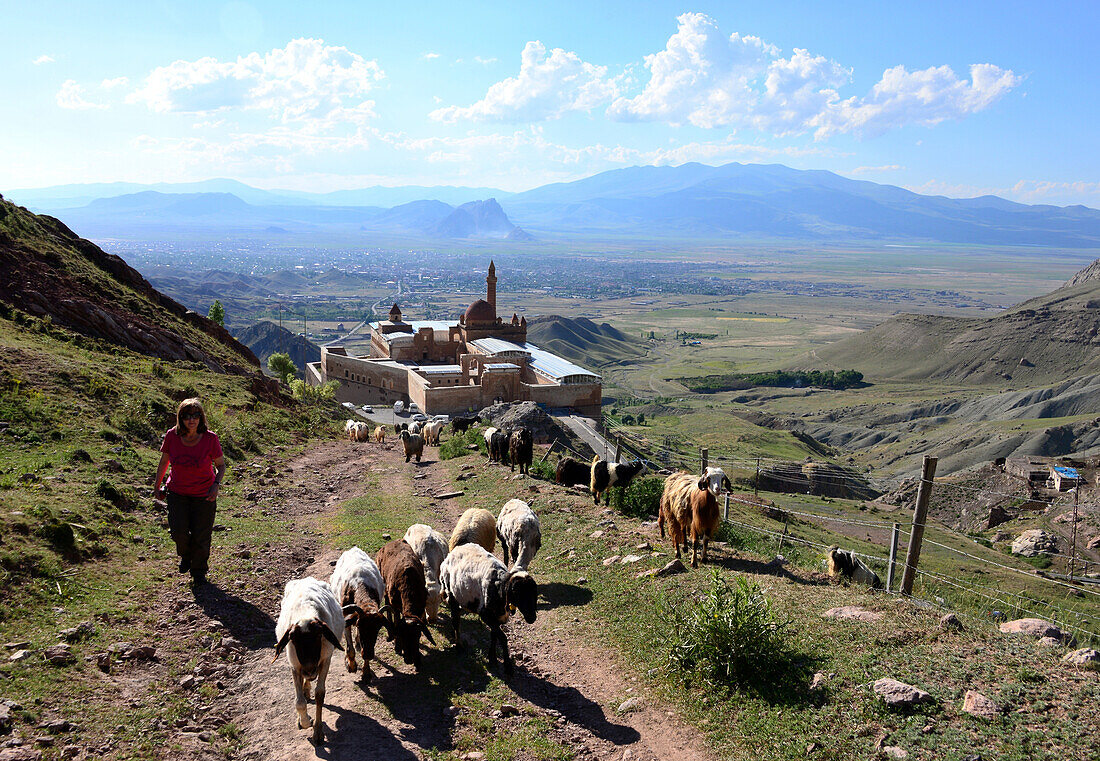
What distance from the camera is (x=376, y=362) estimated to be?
4925cm

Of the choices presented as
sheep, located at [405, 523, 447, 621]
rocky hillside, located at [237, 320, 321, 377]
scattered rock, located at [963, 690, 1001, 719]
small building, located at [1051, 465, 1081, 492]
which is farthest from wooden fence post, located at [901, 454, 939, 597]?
rocky hillside, located at [237, 320, 321, 377]

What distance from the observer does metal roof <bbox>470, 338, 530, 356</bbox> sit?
154 feet

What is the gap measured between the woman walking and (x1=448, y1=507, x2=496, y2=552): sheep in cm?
332

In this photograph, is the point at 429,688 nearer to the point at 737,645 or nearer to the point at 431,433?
the point at 737,645

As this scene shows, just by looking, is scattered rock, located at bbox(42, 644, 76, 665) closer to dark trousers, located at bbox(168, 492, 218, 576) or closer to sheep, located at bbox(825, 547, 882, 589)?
dark trousers, located at bbox(168, 492, 218, 576)

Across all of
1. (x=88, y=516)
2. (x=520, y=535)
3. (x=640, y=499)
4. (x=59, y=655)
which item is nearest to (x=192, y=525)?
(x=59, y=655)

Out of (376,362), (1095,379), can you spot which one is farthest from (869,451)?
(376,362)

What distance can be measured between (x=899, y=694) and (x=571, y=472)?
10.1 meters

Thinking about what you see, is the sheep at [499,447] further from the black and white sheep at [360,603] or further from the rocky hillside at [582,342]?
the rocky hillside at [582,342]

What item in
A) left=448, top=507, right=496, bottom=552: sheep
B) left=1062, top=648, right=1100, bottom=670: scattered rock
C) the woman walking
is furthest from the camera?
left=448, top=507, right=496, bottom=552: sheep

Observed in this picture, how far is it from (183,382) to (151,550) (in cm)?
1260

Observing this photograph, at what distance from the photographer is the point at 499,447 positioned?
18719mm

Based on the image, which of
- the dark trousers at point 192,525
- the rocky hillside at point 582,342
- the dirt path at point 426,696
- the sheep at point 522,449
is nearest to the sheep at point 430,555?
the dirt path at point 426,696

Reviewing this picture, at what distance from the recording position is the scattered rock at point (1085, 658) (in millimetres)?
6555
